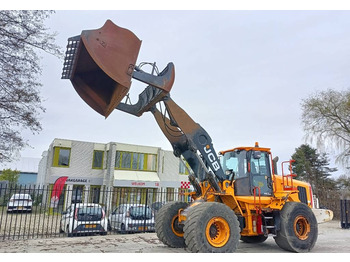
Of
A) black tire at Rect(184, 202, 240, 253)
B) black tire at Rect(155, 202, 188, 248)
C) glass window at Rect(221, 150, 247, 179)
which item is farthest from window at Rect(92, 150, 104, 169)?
black tire at Rect(184, 202, 240, 253)

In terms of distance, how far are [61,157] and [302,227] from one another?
2555 centimetres

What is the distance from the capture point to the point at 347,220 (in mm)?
17188

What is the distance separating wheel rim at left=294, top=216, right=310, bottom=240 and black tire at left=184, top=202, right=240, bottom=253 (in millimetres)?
2289

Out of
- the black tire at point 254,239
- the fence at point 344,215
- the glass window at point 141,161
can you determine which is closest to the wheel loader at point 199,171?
the black tire at point 254,239

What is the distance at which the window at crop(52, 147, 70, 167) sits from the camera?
96.5 ft

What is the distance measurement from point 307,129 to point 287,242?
22324 mm

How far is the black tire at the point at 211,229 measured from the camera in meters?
6.74

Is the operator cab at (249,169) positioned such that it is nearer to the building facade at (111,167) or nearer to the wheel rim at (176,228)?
the wheel rim at (176,228)

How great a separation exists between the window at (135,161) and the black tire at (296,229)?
24.5 metres

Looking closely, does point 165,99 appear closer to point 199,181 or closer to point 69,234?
point 199,181

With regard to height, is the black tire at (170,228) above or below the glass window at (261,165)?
below

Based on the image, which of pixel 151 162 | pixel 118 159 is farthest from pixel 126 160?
pixel 151 162

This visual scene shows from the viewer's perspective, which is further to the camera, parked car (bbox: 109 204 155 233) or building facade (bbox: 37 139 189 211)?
building facade (bbox: 37 139 189 211)

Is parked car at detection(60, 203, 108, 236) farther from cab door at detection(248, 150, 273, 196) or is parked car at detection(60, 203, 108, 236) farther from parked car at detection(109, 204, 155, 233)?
cab door at detection(248, 150, 273, 196)
